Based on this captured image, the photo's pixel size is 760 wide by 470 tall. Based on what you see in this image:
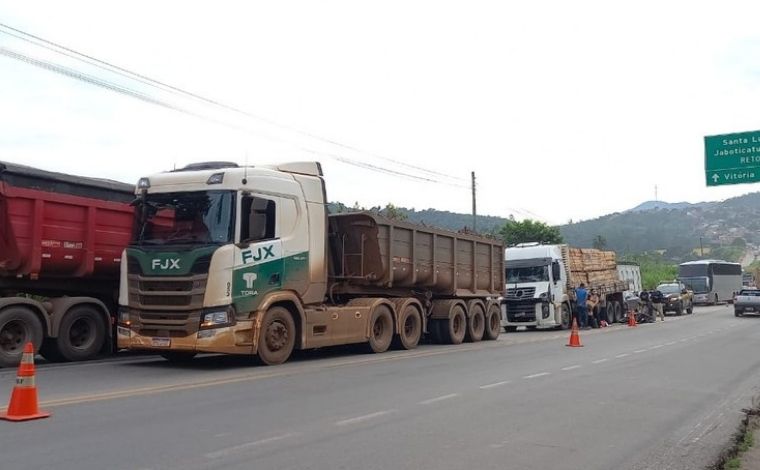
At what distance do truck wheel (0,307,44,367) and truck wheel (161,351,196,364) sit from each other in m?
2.13

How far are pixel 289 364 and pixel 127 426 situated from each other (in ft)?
19.6

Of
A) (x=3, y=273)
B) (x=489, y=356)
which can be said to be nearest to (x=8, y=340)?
(x=3, y=273)

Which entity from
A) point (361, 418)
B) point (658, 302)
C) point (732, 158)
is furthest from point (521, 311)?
point (361, 418)

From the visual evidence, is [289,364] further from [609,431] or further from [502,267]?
[502,267]

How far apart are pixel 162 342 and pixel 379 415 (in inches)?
192

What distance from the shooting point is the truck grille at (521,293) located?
26.7 m

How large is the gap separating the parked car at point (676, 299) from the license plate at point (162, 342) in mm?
35529

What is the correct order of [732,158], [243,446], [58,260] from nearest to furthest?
[243,446], [58,260], [732,158]

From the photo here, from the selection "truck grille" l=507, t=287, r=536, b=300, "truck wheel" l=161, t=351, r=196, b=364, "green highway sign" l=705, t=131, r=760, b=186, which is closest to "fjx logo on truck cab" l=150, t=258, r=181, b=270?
"truck wheel" l=161, t=351, r=196, b=364

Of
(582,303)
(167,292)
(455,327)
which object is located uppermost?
(167,292)

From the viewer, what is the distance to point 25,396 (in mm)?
7301

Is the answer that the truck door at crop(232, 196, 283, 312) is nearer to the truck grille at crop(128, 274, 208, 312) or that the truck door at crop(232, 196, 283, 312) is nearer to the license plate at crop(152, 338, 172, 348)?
the truck grille at crop(128, 274, 208, 312)

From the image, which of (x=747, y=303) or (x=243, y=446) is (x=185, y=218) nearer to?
(x=243, y=446)

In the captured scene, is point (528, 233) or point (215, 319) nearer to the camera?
point (215, 319)
